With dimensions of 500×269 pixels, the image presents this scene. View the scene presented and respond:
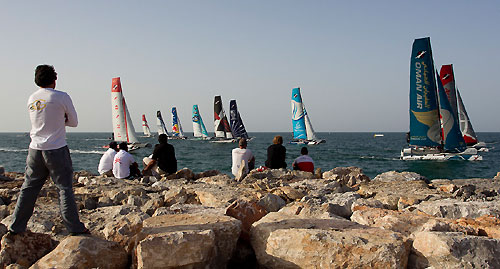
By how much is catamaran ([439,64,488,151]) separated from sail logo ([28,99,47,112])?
33488 mm

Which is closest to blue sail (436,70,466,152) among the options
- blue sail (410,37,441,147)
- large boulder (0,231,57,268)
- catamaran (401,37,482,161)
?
catamaran (401,37,482,161)

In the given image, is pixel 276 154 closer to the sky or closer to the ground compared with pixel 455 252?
closer to the sky

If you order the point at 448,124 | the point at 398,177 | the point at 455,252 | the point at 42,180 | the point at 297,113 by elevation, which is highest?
the point at 297,113

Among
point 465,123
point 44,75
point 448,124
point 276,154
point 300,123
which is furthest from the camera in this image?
point 300,123

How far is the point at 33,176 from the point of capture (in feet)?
9.99

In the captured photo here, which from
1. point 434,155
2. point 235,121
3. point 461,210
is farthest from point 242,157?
point 235,121

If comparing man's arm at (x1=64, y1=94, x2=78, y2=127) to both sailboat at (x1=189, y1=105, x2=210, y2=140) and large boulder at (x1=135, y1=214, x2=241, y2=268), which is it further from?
sailboat at (x1=189, y1=105, x2=210, y2=140)

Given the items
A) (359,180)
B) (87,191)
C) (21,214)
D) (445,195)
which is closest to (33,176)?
(21,214)

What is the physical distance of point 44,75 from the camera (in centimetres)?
303

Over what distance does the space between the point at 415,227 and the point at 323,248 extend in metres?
1.03

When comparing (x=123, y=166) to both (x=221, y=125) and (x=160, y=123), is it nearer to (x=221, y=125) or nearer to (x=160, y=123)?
(x=221, y=125)

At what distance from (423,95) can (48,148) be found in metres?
25.1

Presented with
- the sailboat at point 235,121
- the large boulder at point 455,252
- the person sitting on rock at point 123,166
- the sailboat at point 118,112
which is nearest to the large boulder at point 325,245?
the large boulder at point 455,252

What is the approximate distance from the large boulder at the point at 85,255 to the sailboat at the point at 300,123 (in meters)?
45.5
